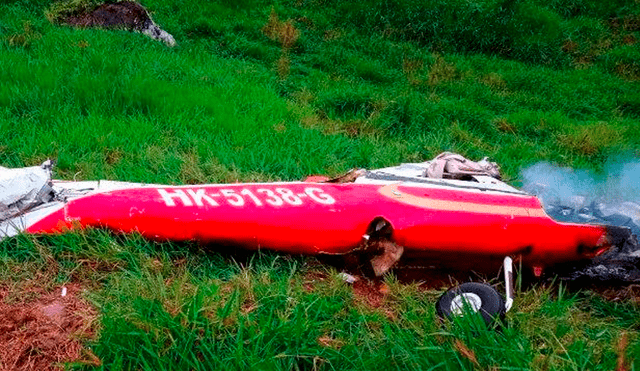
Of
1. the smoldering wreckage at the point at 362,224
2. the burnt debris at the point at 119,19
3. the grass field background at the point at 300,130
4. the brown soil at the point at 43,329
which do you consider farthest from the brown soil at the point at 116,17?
the brown soil at the point at 43,329

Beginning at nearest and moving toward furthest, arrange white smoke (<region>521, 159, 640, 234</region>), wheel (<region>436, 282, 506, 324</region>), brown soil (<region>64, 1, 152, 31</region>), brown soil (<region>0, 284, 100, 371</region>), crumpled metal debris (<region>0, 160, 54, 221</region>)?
brown soil (<region>0, 284, 100, 371</region>) < wheel (<region>436, 282, 506, 324</region>) < crumpled metal debris (<region>0, 160, 54, 221</region>) < white smoke (<region>521, 159, 640, 234</region>) < brown soil (<region>64, 1, 152, 31</region>)

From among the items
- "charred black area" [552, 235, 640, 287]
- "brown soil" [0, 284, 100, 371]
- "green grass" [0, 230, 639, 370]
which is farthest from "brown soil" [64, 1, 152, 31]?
"charred black area" [552, 235, 640, 287]

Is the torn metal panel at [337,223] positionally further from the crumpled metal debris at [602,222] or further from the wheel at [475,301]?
the wheel at [475,301]

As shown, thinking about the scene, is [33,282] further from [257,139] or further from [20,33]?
[20,33]

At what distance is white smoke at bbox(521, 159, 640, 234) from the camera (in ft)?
11.8

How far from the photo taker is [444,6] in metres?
9.38

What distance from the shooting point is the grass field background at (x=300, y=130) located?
87.0 inches

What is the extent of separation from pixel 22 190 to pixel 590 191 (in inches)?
144

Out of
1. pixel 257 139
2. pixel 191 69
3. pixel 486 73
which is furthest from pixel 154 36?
pixel 486 73

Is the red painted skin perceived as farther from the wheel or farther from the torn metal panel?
the wheel

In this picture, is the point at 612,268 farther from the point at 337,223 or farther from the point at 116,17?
the point at 116,17

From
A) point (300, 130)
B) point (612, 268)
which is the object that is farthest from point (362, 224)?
point (300, 130)

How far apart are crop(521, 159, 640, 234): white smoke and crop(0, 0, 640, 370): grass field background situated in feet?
0.71

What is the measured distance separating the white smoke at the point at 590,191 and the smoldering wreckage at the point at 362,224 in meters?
0.49
